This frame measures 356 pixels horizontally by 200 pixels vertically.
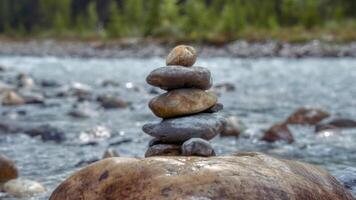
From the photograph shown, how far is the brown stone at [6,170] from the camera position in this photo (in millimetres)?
6840

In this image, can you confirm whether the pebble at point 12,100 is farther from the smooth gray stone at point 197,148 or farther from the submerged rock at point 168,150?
the smooth gray stone at point 197,148

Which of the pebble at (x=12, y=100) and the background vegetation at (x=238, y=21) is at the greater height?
the background vegetation at (x=238, y=21)

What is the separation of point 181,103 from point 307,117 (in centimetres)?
633

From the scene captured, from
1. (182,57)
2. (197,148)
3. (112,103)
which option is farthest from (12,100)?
(197,148)

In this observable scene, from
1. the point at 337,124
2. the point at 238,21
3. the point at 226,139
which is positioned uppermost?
the point at 238,21

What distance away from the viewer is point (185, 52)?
557 cm

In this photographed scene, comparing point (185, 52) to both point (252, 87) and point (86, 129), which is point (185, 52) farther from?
point (252, 87)

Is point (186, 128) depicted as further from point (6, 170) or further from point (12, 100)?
point (12, 100)

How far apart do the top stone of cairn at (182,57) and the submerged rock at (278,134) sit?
13.6 ft

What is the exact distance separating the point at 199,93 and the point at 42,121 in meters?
6.90

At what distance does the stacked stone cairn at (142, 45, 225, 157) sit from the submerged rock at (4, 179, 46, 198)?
1.53 metres

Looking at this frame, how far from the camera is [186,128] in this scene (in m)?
5.41

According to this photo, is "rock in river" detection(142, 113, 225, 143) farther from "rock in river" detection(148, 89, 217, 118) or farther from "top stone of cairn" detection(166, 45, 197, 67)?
"top stone of cairn" detection(166, 45, 197, 67)

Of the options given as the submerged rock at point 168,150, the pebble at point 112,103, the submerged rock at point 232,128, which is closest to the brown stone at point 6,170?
the submerged rock at point 168,150
